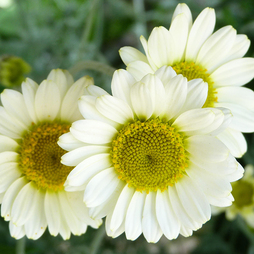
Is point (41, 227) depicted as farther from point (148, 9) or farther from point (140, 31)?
point (148, 9)

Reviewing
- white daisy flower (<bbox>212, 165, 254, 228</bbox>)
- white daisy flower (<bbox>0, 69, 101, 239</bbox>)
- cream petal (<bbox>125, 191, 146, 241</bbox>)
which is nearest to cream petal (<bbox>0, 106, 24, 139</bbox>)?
white daisy flower (<bbox>0, 69, 101, 239</bbox>)

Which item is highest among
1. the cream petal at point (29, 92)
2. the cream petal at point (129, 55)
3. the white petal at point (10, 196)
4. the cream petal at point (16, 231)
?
the cream petal at point (129, 55)

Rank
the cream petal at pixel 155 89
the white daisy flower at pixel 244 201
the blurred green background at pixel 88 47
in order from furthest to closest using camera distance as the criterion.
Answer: the blurred green background at pixel 88 47 → the white daisy flower at pixel 244 201 → the cream petal at pixel 155 89

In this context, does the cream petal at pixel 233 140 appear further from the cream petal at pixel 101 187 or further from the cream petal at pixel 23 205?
the cream petal at pixel 23 205

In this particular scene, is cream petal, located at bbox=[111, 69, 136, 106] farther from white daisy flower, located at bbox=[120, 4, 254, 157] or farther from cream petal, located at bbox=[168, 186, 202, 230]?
cream petal, located at bbox=[168, 186, 202, 230]

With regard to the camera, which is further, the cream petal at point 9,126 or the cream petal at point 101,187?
the cream petal at point 9,126

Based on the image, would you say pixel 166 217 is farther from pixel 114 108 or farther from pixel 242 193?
pixel 242 193

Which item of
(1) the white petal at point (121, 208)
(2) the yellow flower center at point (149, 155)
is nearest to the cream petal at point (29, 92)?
(2) the yellow flower center at point (149, 155)
